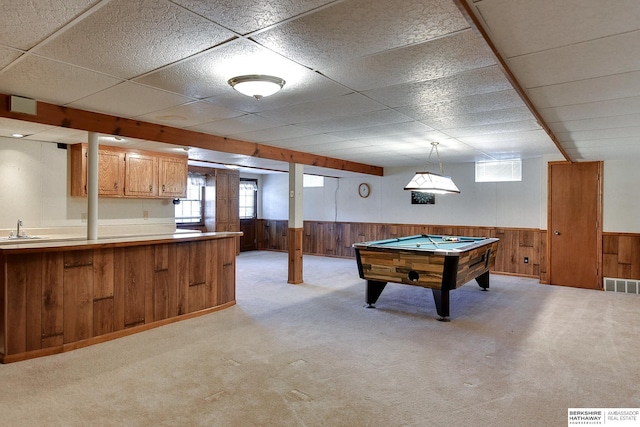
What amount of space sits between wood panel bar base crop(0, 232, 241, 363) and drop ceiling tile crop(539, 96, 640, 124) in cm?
375

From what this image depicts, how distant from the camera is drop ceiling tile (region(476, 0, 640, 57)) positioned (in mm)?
1700

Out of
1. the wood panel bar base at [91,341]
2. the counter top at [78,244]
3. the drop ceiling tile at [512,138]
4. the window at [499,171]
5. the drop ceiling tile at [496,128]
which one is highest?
the drop ceiling tile at [512,138]

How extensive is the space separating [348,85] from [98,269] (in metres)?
2.77

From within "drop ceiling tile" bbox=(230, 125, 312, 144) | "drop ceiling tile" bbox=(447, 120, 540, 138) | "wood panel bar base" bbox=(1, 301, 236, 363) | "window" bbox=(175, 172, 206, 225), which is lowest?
"wood panel bar base" bbox=(1, 301, 236, 363)

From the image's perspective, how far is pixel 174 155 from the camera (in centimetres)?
638

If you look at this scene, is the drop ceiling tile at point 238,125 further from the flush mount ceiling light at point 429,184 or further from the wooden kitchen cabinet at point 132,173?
the flush mount ceiling light at point 429,184

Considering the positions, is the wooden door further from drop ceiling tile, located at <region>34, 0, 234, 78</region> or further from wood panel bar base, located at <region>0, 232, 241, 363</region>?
drop ceiling tile, located at <region>34, 0, 234, 78</region>

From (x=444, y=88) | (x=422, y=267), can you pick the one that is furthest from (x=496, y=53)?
(x=422, y=267)

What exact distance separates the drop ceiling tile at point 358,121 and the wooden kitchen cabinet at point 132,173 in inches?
117

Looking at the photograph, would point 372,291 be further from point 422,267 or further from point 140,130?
point 140,130

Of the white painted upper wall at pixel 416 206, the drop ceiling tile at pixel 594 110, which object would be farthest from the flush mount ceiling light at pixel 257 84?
the white painted upper wall at pixel 416 206

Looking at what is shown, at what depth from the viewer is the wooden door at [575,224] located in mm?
6207

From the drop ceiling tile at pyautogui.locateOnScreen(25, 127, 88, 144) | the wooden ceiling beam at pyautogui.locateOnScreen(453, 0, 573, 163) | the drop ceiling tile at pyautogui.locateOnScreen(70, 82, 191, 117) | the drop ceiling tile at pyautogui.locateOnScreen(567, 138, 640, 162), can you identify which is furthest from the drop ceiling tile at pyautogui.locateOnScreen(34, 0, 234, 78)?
the drop ceiling tile at pyautogui.locateOnScreen(567, 138, 640, 162)

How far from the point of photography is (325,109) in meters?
3.61
